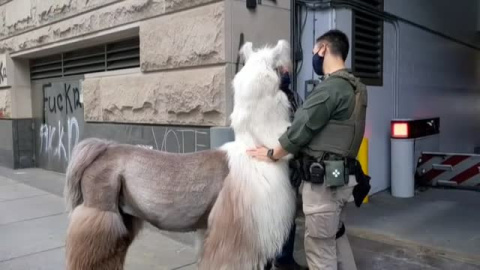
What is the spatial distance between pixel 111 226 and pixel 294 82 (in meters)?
3.10

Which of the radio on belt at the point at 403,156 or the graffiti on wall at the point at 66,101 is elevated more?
the graffiti on wall at the point at 66,101

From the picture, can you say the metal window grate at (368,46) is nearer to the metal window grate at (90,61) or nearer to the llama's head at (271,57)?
the metal window grate at (90,61)

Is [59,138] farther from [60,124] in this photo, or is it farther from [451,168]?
[451,168]

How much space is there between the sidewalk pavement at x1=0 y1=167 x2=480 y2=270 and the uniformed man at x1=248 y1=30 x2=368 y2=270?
1.31m

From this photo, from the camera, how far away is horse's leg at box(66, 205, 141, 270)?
2838 mm

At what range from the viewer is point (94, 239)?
283cm

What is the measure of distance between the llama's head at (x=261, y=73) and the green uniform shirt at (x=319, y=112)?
0.84 ft

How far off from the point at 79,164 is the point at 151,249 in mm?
2121

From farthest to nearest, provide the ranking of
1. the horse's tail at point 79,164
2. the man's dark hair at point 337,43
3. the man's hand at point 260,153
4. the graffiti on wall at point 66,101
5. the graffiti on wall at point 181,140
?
1. the graffiti on wall at point 66,101
2. the graffiti on wall at point 181,140
3. the man's dark hair at point 337,43
4. the horse's tail at point 79,164
5. the man's hand at point 260,153

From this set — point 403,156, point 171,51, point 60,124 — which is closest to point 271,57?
point 171,51

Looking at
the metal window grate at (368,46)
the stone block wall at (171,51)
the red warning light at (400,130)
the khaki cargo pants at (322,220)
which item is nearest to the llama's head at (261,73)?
the khaki cargo pants at (322,220)

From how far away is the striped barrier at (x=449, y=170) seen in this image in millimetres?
6977

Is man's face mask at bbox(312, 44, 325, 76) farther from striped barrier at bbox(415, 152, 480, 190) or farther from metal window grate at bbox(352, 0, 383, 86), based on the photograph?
striped barrier at bbox(415, 152, 480, 190)

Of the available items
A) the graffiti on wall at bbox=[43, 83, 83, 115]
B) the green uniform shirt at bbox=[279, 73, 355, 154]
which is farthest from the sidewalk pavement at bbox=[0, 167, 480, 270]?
the graffiti on wall at bbox=[43, 83, 83, 115]
